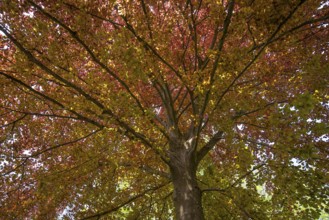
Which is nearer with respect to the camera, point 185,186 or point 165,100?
point 185,186

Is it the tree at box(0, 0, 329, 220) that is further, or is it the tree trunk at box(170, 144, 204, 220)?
the tree trunk at box(170, 144, 204, 220)

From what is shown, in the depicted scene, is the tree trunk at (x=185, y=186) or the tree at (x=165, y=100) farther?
the tree trunk at (x=185, y=186)

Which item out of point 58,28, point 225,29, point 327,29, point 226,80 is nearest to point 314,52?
point 327,29

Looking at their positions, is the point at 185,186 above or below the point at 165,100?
below

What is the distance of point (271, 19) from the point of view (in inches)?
142

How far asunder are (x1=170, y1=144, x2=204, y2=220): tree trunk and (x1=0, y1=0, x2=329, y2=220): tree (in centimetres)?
2

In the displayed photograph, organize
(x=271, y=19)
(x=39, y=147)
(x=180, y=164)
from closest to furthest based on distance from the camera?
(x=271, y=19) < (x=180, y=164) < (x=39, y=147)

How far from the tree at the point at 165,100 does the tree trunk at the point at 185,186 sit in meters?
0.02

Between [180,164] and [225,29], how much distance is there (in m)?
2.66

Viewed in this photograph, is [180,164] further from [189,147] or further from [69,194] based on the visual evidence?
[69,194]

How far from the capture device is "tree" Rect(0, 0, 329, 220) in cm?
376

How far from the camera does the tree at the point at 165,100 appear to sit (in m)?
3.76

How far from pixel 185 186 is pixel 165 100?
1989 millimetres

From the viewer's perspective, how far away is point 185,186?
190 inches
